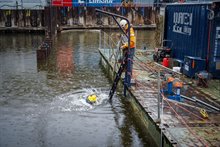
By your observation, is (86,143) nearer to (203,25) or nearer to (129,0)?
(203,25)

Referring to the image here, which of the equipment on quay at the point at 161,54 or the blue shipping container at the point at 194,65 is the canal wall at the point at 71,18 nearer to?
the equipment on quay at the point at 161,54

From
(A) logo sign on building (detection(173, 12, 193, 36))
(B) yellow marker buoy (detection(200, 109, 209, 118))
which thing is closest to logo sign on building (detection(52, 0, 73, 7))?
(A) logo sign on building (detection(173, 12, 193, 36))

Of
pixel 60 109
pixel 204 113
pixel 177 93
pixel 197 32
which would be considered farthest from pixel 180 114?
pixel 197 32

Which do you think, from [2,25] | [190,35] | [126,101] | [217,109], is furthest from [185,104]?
[2,25]

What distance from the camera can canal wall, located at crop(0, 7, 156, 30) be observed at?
33.5 m

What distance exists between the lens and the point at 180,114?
903 cm

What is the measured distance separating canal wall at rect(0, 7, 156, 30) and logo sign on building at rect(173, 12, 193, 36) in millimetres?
17367

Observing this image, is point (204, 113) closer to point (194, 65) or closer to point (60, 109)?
point (194, 65)

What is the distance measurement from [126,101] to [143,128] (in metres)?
2.46

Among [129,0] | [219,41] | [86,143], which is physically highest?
[129,0]

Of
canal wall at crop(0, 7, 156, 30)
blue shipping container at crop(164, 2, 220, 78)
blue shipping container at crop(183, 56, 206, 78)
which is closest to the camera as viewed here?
blue shipping container at crop(164, 2, 220, 78)

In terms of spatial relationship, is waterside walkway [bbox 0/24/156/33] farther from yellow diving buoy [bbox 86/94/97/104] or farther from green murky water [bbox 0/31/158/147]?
yellow diving buoy [bbox 86/94/97/104]

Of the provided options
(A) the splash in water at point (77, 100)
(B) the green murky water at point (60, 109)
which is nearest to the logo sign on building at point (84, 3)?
(B) the green murky water at point (60, 109)

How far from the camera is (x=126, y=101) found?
11.7 m
